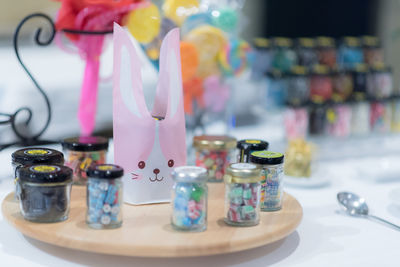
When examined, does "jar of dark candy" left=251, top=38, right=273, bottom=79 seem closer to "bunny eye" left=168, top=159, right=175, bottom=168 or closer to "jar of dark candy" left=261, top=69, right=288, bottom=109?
"jar of dark candy" left=261, top=69, right=288, bottom=109

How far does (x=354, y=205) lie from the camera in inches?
40.1

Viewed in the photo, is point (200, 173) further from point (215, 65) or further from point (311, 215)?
point (215, 65)

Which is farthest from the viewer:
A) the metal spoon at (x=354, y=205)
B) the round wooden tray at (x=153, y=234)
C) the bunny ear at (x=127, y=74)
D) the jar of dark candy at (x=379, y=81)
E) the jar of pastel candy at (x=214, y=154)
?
the jar of dark candy at (x=379, y=81)

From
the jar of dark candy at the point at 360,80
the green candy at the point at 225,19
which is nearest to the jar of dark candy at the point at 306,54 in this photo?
the jar of dark candy at the point at 360,80

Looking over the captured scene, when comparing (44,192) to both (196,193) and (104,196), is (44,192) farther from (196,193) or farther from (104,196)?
(196,193)

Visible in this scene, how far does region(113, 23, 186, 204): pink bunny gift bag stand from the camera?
0.89m

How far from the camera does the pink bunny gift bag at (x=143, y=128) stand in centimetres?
89

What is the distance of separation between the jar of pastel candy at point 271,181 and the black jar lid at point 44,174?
314 mm

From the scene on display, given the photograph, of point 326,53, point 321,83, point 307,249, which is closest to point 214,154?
point 307,249

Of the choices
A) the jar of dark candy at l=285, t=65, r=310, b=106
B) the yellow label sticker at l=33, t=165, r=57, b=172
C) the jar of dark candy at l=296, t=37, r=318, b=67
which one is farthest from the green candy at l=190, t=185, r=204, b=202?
the jar of dark candy at l=296, t=37, r=318, b=67

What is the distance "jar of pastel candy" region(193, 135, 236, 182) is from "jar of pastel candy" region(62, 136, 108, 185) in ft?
0.63

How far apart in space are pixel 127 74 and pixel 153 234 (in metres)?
0.28

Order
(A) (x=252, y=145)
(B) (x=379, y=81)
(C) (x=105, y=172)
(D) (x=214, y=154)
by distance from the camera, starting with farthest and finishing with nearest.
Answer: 1. (B) (x=379, y=81)
2. (D) (x=214, y=154)
3. (A) (x=252, y=145)
4. (C) (x=105, y=172)

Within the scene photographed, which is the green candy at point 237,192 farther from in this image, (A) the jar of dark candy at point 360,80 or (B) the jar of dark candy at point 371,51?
(B) the jar of dark candy at point 371,51
